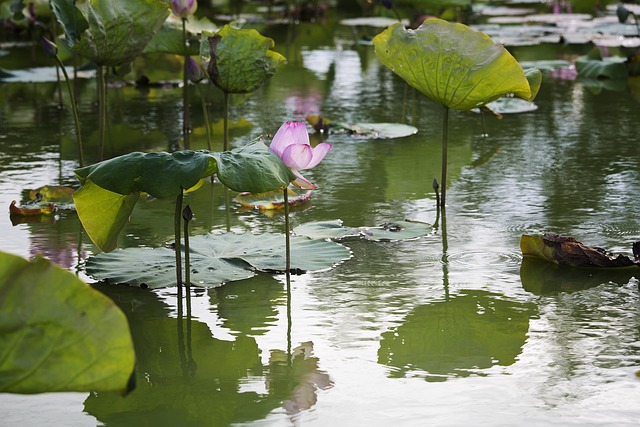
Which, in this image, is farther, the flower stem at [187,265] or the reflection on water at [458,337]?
the flower stem at [187,265]

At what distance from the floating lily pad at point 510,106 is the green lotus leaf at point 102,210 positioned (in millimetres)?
2432

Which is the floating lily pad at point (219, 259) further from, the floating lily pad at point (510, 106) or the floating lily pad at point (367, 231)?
the floating lily pad at point (510, 106)

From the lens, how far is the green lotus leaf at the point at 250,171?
2.02m

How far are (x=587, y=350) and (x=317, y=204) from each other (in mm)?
1266

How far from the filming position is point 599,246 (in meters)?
→ 2.55

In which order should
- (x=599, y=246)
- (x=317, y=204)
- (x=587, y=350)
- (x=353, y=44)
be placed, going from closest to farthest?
(x=587, y=350)
(x=599, y=246)
(x=317, y=204)
(x=353, y=44)

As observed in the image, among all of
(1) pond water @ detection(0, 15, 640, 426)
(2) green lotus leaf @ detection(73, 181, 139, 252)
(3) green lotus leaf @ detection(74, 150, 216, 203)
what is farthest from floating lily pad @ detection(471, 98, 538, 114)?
(3) green lotus leaf @ detection(74, 150, 216, 203)

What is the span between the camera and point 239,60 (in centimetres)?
317

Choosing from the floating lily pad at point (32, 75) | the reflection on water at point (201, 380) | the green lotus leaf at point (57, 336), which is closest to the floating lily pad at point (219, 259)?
the reflection on water at point (201, 380)

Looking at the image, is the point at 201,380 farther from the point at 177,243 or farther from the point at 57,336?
the point at 57,336

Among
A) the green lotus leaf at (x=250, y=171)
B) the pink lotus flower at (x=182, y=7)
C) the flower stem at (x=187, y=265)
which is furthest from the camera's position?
the pink lotus flower at (x=182, y=7)

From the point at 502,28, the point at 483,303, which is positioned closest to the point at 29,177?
the point at 483,303

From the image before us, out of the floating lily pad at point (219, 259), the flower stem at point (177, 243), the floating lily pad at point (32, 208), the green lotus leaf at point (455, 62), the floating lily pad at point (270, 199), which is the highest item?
the green lotus leaf at point (455, 62)

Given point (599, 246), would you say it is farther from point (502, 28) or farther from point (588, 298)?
point (502, 28)
